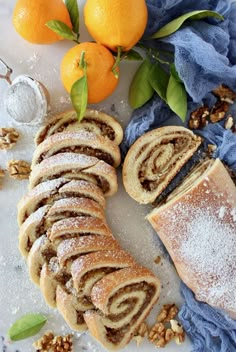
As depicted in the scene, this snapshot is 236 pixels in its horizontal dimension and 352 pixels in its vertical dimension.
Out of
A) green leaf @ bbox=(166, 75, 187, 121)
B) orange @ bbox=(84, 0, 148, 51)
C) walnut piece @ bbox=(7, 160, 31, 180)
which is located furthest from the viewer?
walnut piece @ bbox=(7, 160, 31, 180)

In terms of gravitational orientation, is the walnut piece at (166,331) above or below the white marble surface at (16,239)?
below

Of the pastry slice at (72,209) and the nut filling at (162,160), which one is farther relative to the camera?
the nut filling at (162,160)

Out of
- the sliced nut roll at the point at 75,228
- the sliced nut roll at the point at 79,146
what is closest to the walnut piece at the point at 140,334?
the sliced nut roll at the point at 75,228

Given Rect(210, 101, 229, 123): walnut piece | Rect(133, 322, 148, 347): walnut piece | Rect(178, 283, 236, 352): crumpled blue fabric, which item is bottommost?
Rect(178, 283, 236, 352): crumpled blue fabric

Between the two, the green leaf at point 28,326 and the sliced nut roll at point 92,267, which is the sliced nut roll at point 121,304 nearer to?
the sliced nut roll at point 92,267

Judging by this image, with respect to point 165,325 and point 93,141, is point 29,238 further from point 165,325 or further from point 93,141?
point 165,325

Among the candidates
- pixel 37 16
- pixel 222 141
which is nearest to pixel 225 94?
pixel 222 141

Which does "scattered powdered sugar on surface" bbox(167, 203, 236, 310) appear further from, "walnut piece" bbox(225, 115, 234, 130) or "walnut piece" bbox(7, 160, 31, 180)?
"walnut piece" bbox(7, 160, 31, 180)

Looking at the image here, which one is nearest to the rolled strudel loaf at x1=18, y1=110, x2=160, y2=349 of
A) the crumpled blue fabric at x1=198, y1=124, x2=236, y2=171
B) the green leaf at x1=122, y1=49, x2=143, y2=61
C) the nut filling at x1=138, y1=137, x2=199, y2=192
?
the nut filling at x1=138, y1=137, x2=199, y2=192
